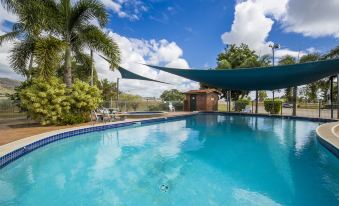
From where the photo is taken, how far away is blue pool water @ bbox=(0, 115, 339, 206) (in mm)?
3656

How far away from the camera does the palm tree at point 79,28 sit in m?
10.3

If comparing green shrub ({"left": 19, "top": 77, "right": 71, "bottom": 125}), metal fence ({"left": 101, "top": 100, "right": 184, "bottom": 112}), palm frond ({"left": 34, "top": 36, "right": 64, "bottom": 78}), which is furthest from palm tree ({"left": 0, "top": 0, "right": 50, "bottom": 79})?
metal fence ({"left": 101, "top": 100, "right": 184, "bottom": 112})

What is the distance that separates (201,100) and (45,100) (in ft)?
52.2

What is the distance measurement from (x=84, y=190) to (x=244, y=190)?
2.93 metres

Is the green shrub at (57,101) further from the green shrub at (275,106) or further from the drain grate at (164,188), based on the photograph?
the green shrub at (275,106)

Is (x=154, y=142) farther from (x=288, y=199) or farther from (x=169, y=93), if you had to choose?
(x=169, y=93)

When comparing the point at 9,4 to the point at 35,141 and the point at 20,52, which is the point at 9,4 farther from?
the point at 35,141

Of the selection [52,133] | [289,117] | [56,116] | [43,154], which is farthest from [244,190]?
[289,117]

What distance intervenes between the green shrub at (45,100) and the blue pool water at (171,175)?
2291 millimetres

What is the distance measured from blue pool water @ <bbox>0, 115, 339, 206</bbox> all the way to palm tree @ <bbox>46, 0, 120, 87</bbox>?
502 centimetres

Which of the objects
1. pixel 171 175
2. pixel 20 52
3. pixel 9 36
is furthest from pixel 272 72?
pixel 9 36

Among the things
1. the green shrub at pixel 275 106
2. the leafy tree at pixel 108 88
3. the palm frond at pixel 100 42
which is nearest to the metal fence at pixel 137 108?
the green shrub at pixel 275 106

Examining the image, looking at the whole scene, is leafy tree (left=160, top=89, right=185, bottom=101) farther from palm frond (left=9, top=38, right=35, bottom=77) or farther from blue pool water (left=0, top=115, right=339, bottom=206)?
blue pool water (left=0, top=115, right=339, bottom=206)

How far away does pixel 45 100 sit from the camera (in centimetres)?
907
